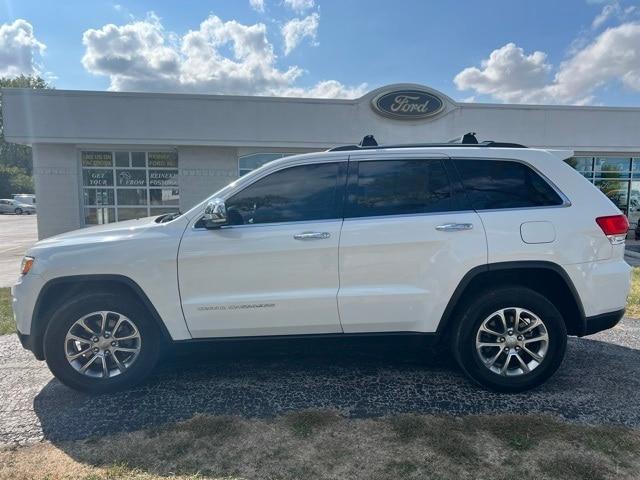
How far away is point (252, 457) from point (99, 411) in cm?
137

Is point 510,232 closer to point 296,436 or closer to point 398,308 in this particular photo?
point 398,308

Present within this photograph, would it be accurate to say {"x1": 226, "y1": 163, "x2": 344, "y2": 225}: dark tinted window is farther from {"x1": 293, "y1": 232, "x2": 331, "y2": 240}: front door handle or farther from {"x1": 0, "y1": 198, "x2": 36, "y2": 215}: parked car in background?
{"x1": 0, "y1": 198, "x2": 36, "y2": 215}: parked car in background

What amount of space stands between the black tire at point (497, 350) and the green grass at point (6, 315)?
507cm

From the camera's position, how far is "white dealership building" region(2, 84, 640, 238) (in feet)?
43.9

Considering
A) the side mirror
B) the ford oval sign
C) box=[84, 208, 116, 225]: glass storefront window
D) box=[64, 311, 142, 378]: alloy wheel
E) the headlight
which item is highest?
the ford oval sign

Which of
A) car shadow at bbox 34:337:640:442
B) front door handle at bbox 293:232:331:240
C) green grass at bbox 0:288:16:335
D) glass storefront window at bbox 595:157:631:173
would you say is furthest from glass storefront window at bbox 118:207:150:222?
glass storefront window at bbox 595:157:631:173

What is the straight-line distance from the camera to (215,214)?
3312 millimetres

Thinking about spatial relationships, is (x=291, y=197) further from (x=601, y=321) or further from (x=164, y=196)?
(x=164, y=196)

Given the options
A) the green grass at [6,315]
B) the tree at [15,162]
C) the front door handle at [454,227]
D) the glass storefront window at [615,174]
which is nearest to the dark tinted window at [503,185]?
the front door handle at [454,227]

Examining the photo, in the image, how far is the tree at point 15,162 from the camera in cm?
5062

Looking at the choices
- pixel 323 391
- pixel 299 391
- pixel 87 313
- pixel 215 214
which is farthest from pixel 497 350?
pixel 87 313

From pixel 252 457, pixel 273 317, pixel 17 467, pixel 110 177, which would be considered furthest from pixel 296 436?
pixel 110 177

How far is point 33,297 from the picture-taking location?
3406mm

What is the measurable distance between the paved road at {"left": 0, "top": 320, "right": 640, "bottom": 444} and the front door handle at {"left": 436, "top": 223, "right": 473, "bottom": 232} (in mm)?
1033
